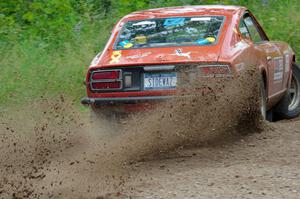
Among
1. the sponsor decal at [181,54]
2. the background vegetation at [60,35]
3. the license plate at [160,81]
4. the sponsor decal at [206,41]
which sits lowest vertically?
the background vegetation at [60,35]

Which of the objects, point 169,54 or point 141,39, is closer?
point 169,54

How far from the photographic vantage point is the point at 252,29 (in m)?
8.97

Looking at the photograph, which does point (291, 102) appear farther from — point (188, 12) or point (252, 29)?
point (188, 12)

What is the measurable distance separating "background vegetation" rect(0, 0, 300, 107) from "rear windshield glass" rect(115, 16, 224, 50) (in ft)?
8.58

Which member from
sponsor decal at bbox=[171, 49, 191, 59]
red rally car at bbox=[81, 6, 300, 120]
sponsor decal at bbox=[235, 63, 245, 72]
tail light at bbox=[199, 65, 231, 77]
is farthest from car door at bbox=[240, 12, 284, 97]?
tail light at bbox=[199, 65, 231, 77]

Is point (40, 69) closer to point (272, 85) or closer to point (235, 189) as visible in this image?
point (272, 85)

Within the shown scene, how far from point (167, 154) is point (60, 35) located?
6989 mm

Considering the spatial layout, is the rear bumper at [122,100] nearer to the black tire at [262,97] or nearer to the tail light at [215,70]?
the tail light at [215,70]

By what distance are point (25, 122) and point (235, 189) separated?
154 inches

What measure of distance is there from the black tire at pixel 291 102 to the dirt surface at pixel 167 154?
1.38 meters

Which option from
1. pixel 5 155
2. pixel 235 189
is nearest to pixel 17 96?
pixel 5 155

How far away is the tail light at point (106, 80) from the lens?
751 centimetres

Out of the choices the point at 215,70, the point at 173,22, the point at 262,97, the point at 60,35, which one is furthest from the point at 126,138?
the point at 60,35

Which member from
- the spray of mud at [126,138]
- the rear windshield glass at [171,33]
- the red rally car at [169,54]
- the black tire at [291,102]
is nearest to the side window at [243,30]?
the red rally car at [169,54]
